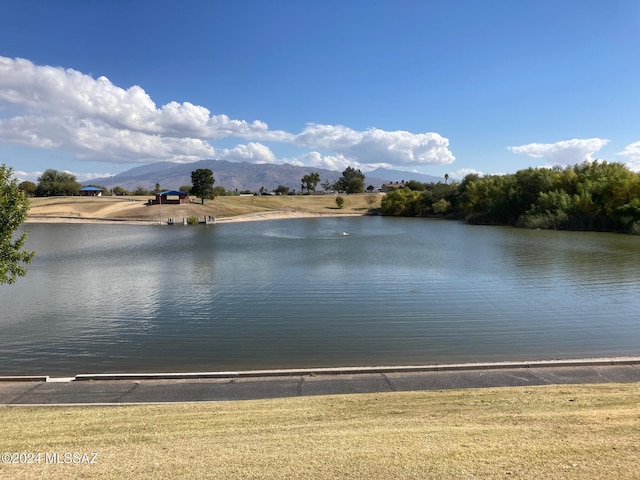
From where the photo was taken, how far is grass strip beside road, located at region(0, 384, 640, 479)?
243 inches

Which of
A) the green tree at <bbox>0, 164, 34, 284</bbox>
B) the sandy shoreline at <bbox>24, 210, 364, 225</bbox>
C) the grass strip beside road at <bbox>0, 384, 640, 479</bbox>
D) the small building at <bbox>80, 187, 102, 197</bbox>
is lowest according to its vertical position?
the sandy shoreline at <bbox>24, 210, 364, 225</bbox>

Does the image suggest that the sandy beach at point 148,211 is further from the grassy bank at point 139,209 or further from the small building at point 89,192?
the small building at point 89,192

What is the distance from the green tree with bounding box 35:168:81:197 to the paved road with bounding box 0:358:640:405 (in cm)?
16732

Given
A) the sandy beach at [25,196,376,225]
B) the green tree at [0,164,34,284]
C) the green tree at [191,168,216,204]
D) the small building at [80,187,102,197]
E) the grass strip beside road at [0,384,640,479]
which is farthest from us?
the small building at [80,187,102,197]

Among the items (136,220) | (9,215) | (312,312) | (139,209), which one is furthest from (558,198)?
(139,209)

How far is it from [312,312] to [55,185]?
16522cm

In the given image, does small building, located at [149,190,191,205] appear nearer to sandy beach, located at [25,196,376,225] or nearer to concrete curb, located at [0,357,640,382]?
sandy beach, located at [25,196,376,225]

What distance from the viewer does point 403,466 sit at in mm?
6195

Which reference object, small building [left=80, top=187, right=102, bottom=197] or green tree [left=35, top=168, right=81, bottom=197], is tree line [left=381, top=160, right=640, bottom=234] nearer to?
small building [left=80, top=187, right=102, bottom=197]

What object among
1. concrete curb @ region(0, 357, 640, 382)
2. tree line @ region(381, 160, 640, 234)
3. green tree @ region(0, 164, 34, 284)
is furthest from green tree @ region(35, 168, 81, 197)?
concrete curb @ region(0, 357, 640, 382)

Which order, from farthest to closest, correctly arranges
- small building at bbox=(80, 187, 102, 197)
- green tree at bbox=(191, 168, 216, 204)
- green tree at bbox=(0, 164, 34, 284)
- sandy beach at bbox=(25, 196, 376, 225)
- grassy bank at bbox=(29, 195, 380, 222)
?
1. small building at bbox=(80, 187, 102, 197)
2. green tree at bbox=(191, 168, 216, 204)
3. grassy bank at bbox=(29, 195, 380, 222)
4. sandy beach at bbox=(25, 196, 376, 225)
5. green tree at bbox=(0, 164, 34, 284)

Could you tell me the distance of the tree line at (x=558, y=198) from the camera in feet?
241

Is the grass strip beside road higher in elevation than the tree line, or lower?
lower

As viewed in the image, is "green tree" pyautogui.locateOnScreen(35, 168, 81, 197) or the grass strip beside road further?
"green tree" pyautogui.locateOnScreen(35, 168, 81, 197)
